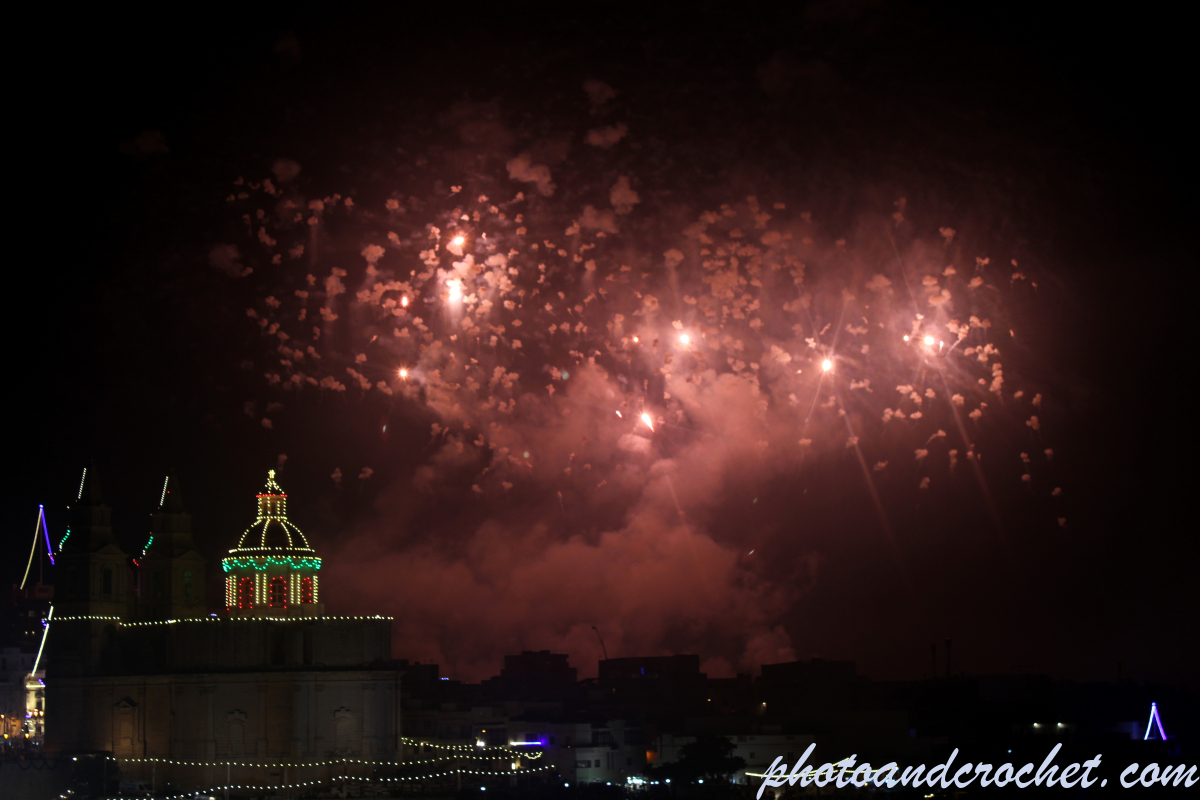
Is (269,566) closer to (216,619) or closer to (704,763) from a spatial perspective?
(216,619)

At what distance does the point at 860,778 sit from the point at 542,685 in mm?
41164

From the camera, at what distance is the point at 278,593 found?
2616 inches

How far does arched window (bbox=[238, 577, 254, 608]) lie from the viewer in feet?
217

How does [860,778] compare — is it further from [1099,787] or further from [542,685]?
[542,685]

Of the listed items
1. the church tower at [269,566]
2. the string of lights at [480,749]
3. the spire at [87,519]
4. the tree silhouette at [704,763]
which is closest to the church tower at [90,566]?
the spire at [87,519]

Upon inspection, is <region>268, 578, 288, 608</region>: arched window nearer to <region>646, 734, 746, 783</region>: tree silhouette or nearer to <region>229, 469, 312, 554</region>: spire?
<region>229, 469, 312, 554</region>: spire

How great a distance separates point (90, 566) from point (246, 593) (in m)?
8.27

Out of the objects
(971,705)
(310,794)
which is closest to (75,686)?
(310,794)

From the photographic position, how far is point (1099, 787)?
6456cm

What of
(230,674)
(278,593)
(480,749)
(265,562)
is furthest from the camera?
(480,749)

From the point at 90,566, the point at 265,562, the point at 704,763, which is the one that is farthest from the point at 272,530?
the point at 704,763

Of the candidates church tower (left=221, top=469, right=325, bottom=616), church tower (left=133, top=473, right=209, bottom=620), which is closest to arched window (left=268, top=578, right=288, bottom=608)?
church tower (left=221, top=469, right=325, bottom=616)

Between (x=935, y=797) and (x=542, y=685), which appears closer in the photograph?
(x=935, y=797)

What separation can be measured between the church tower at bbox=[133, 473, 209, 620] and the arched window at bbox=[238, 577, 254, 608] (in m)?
6.68
